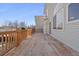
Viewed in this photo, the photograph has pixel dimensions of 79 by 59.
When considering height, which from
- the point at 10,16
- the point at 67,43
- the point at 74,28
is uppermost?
the point at 10,16

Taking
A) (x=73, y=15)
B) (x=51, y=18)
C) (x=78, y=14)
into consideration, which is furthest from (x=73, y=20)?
(x=51, y=18)

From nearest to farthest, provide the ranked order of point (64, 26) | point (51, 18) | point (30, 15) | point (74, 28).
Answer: point (74, 28) → point (30, 15) → point (64, 26) → point (51, 18)

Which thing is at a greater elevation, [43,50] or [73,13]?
[73,13]

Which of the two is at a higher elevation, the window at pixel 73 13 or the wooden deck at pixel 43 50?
the window at pixel 73 13

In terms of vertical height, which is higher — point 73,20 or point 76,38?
point 73,20

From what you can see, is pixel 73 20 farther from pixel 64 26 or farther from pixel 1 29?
pixel 1 29

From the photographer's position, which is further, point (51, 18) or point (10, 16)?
point (51, 18)

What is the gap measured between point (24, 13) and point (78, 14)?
1707 millimetres

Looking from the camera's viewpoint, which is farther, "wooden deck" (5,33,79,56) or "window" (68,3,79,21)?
"window" (68,3,79,21)

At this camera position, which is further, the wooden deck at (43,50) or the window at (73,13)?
the window at (73,13)

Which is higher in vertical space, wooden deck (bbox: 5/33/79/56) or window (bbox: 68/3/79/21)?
window (bbox: 68/3/79/21)

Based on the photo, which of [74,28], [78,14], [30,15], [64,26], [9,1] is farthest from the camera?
[64,26]

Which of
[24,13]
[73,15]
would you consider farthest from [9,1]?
[73,15]

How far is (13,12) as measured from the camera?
510 centimetres
